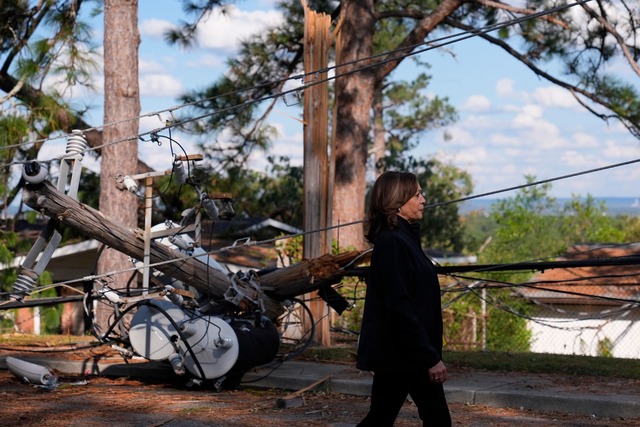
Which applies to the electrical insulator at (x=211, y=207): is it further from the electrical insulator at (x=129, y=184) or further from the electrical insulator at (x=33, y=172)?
the electrical insulator at (x=33, y=172)

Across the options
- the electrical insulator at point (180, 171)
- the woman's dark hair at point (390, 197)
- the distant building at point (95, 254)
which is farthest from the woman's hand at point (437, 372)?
the distant building at point (95, 254)

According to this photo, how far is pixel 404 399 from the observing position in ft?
15.4

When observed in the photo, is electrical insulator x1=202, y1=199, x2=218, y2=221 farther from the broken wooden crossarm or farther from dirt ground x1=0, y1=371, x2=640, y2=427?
dirt ground x1=0, y1=371, x2=640, y2=427

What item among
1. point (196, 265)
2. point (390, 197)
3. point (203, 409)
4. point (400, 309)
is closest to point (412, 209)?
point (390, 197)

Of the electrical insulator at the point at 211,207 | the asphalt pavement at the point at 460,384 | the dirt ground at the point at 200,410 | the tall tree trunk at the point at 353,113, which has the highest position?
the tall tree trunk at the point at 353,113

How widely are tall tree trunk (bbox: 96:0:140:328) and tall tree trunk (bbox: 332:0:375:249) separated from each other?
4.93 meters

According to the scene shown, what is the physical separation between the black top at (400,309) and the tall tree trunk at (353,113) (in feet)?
39.6

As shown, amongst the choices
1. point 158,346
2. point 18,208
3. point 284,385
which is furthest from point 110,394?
point 18,208

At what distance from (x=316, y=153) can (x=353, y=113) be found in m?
6.28

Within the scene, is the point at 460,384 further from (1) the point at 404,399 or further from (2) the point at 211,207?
(1) the point at 404,399

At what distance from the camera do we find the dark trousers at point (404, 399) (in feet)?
15.2

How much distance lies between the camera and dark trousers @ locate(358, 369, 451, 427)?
4625mm

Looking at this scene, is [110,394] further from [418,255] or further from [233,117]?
[233,117]

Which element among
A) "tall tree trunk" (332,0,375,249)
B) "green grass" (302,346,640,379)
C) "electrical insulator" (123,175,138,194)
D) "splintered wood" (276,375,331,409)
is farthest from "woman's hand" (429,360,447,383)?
"tall tree trunk" (332,0,375,249)
